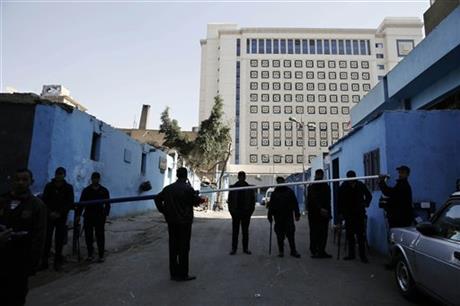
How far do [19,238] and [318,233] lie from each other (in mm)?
5940

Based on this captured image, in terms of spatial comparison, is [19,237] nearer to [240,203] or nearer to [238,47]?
[240,203]

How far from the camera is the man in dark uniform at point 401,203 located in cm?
659

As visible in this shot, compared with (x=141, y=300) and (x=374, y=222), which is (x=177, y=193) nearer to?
(x=141, y=300)

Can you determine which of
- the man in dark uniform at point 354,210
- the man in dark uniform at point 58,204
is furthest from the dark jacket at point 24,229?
the man in dark uniform at point 354,210

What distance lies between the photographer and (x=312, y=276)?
20.2ft

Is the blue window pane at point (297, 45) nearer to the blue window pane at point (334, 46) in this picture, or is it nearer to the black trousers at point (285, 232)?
the blue window pane at point (334, 46)

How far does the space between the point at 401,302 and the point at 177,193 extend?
11.7 ft

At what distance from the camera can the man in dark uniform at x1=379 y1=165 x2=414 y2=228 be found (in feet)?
21.6

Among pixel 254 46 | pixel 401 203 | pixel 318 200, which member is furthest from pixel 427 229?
pixel 254 46

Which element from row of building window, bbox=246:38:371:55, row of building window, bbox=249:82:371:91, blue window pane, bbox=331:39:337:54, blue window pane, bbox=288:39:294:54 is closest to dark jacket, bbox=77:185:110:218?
row of building window, bbox=249:82:371:91

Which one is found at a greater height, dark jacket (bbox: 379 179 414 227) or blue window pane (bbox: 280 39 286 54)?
blue window pane (bbox: 280 39 286 54)

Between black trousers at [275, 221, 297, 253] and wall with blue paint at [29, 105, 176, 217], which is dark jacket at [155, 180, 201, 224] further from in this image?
wall with blue paint at [29, 105, 176, 217]

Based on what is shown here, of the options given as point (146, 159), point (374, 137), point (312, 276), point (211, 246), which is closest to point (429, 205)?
point (374, 137)

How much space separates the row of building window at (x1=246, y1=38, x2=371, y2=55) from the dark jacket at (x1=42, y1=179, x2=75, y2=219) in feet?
295
